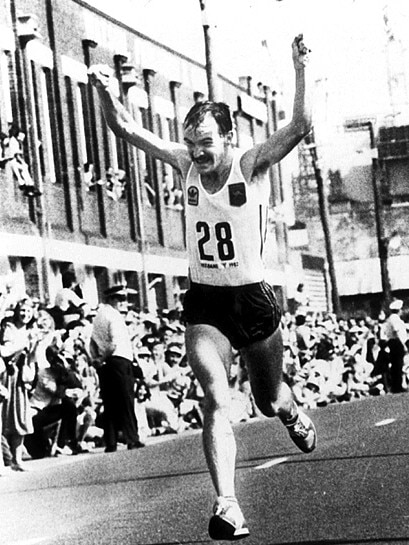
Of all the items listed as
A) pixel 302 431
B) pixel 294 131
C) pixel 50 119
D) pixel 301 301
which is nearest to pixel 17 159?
pixel 50 119

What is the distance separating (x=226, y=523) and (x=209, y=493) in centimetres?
349

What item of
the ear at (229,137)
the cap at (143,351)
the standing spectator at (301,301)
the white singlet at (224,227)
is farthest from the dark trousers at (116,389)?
the ear at (229,137)

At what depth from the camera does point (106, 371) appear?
11.0 m

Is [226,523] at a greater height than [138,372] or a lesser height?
lesser

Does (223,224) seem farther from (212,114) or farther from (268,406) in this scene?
(268,406)

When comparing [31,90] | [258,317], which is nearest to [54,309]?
[31,90]

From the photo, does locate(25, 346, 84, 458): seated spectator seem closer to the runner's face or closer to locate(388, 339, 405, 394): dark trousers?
locate(388, 339, 405, 394): dark trousers

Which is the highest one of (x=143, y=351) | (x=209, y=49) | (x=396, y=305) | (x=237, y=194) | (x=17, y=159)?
(x=209, y=49)

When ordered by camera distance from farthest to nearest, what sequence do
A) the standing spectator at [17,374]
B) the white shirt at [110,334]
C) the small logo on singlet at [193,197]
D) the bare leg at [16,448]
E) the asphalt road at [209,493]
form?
the white shirt at [110,334] → the bare leg at [16,448] → the standing spectator at [17,374] → the asphalt road at [209,493] → the small logo on singlet at [193,197]

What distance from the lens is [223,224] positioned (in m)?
6.12

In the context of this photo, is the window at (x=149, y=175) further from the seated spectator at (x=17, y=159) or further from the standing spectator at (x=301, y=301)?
the standing spectator at (x=301, y=301)

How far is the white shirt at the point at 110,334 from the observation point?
10.8m

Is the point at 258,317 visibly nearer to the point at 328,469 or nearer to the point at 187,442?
the point at 328,469

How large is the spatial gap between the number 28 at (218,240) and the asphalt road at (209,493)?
1.31 m
